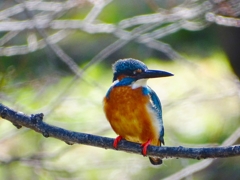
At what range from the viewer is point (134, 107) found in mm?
3180

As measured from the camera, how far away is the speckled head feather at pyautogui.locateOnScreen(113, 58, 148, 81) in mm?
3319

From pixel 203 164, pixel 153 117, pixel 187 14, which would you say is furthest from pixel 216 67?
pixel 153 117

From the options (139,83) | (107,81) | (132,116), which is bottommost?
(107,81)

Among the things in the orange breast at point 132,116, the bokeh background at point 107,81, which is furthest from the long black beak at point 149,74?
the bokeh background at point 107,81

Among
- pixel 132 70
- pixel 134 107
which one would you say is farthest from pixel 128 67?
pixel 134 107

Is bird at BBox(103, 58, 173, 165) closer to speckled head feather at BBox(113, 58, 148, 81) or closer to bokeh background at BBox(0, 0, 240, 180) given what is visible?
speckled head feather at BBox(113, 58, 148, 81)

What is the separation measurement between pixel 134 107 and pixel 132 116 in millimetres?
61

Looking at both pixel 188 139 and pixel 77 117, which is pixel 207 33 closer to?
pixel 188 139

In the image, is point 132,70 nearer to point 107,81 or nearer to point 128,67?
point 128,67

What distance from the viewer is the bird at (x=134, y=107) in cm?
315

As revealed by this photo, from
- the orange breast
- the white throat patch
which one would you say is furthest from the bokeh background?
the white throat patch

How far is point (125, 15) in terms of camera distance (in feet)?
31.2

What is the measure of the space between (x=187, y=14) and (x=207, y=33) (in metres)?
4.02

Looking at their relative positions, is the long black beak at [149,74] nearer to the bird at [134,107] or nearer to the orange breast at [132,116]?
the bird at [134,107]
